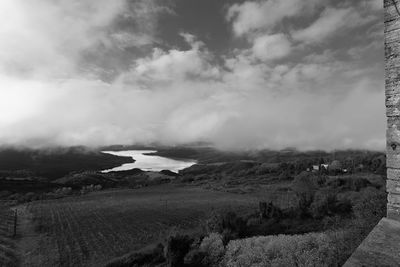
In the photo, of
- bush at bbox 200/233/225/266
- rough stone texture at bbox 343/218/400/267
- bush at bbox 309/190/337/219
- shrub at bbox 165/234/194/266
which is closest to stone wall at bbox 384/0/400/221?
rough stone texture at bbox 343/218/400/267

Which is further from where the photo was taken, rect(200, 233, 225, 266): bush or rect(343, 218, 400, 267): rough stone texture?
rect(200, 233, 225, 266): bush

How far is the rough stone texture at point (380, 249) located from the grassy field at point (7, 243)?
1386 inches

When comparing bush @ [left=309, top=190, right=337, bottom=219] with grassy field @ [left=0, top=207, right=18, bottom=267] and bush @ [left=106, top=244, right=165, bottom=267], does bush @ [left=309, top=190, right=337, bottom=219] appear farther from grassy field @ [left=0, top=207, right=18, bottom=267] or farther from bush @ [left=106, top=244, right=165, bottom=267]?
grassy field @ [left=0, top=207, right=18, bottom=267]

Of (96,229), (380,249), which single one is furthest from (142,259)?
(380,249)

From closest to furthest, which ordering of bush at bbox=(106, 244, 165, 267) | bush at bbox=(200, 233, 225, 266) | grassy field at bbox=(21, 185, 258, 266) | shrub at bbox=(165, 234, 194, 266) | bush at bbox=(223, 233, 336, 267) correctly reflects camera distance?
bush at bbox=(223, 233, 336, 267), bush at bbox=(200, 233, 225, 266), shrub at bbox=(165, 234, 194, 266), bush at bbox=(106, 244, 165, 267), grassy field at bbox=(21, 185, 258, 266)

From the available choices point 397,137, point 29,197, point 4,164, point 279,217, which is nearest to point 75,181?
point 29,197

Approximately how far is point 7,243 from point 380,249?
45550 mm

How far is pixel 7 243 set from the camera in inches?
1443

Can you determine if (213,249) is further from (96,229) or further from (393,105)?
(96,229)

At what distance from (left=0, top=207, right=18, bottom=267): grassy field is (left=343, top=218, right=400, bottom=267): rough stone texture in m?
35.2

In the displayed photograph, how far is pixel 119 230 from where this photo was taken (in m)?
40.7

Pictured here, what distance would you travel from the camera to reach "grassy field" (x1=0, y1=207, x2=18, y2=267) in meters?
29.4

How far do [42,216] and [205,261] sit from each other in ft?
157

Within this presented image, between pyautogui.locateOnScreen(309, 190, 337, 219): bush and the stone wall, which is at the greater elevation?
the stone wall
